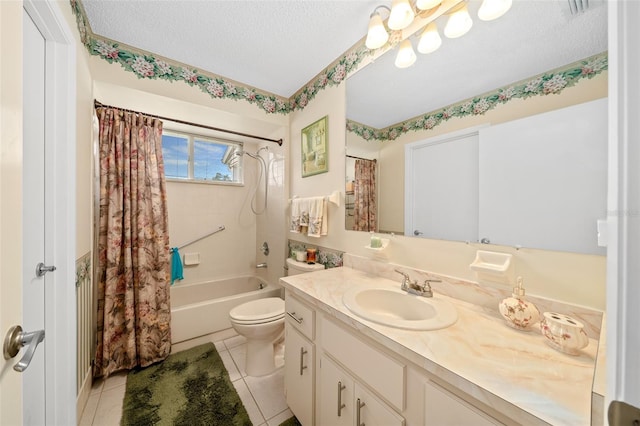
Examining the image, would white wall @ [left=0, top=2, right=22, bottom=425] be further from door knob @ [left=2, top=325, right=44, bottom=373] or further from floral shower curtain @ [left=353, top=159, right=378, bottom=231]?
floral shower curtain @ [left=353, top=159, right=378, bottom=231]

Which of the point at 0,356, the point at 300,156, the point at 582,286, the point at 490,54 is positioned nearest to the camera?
the point at 0,356

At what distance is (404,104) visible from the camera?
133cm

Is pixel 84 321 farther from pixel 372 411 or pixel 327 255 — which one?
pixel 372 411

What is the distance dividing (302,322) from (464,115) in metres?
1.28

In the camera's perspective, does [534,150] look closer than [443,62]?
Yes

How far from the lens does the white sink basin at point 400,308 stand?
0.82 meters

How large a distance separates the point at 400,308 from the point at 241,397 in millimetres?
1179

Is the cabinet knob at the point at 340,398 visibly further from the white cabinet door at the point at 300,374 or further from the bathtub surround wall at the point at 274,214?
the bathtub surround wall at the point at 274,214

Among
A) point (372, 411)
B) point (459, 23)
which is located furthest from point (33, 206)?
point (459, 23)

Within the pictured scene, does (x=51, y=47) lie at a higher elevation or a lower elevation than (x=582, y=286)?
higher

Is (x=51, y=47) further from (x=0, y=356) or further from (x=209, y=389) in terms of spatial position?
(x=209, y=389)

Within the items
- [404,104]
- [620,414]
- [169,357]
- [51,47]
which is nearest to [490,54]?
[404,104]

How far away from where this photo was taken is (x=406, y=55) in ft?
4.20

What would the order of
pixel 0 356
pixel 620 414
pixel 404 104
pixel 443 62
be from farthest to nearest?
pixel 404 104
pixel 443 62
pixel 0 356
pixel 620 414
